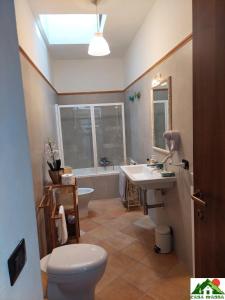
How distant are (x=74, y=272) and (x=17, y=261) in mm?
890

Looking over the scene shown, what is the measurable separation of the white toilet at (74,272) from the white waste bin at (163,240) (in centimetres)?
91

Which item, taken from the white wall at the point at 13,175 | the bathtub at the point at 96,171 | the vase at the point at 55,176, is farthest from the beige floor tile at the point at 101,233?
the white wall at the point at 13,175

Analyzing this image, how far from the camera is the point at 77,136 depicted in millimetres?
4477

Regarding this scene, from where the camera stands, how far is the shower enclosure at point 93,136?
4359mm

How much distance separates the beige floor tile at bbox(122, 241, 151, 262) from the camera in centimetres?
235

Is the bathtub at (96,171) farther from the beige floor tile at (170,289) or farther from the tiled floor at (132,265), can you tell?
the beige floor tile at (170,289)

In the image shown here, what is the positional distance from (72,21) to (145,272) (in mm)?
3601

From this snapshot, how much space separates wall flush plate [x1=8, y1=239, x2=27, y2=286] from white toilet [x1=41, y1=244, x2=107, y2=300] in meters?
0.81

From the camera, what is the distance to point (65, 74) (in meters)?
4.36

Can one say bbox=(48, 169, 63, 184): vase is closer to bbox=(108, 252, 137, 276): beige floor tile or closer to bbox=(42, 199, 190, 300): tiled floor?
bbox=(42, 199, 190, 300): tiled floor

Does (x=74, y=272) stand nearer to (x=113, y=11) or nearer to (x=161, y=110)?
(x=161, y=110)

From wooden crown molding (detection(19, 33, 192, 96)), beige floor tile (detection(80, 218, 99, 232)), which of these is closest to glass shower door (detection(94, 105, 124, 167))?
wooden crown molding (detection(19, 33, 192, 96))

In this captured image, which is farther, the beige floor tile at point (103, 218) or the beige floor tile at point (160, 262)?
the beige floor tile at point (103, 218)

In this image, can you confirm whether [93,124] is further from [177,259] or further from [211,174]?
[211,174]
